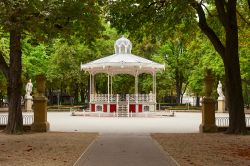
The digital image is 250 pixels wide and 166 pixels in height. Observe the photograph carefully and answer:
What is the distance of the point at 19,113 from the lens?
23.1m

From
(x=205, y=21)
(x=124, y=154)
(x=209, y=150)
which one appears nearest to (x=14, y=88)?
(x=205, y=21)

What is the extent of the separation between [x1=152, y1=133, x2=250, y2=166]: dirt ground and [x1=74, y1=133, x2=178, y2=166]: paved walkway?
437 mm

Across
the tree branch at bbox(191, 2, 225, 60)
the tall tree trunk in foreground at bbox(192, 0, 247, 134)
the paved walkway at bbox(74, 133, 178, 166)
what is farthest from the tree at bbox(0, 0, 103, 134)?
the tall tree trunk in foreground at bbox(192, 0, 247, 134)

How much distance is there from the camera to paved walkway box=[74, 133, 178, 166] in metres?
12.6

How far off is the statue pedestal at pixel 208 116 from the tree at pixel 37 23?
6.51 meters

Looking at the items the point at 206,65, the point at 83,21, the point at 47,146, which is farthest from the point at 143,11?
the point at 206,65

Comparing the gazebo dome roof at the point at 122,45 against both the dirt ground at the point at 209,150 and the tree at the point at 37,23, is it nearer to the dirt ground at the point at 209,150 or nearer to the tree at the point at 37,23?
the tree at the point at 37,23

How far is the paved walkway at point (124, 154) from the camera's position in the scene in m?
A: 12.6

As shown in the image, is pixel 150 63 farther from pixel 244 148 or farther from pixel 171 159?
pixel 171 159

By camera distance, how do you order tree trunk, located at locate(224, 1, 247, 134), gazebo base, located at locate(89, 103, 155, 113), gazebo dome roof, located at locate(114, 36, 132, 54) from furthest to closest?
gazebo dome roof, located at locate(114, 36, 132, 54), gazebo base, located at locate(89, 103, 155, 113), tree trunk, located at locate(224, 1, 247, 134)

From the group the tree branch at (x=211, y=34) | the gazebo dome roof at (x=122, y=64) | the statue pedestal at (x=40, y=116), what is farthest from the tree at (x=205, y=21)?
the gazebo dome roof at (x=122, y=64)

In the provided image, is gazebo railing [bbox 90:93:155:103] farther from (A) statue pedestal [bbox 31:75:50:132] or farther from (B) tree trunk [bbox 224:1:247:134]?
(B) tree trunk [bbox 224:1:247:134]

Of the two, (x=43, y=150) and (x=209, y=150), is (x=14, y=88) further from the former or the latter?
(x=209, y=150)

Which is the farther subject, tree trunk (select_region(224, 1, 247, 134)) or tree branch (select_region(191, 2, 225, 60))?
tree branch (select_region(191, 2, 225, 60))
